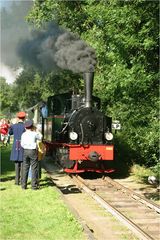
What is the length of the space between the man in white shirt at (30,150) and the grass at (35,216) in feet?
0.86

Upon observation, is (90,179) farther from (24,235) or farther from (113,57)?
(24,235)

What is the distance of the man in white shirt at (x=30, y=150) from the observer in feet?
34.4

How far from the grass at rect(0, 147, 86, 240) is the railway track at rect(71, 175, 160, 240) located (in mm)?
961

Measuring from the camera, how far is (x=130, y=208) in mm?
9492

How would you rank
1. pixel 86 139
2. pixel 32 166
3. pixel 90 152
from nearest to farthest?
pixel 32 166 → pixel 90 152 → pixel 86 139

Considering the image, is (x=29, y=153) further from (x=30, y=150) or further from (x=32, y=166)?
(x=32, y=166)

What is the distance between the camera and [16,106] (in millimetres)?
98312

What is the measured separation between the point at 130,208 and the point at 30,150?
2.77m

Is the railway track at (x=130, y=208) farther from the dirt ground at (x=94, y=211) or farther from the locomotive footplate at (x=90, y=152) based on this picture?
the locomotive footplate at (x=90, y=152)

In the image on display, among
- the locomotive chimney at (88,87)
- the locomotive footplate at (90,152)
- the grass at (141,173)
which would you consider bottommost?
the grass at (141,173)

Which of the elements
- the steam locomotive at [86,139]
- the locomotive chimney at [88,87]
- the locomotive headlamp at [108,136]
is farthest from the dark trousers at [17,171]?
the locomotive chimney at [88,87]

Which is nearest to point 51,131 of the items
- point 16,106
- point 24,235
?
point 24,235

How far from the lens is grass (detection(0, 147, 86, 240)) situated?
268 inches

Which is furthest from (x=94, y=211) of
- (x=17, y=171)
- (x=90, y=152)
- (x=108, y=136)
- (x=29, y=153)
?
(x=108, y=136)
